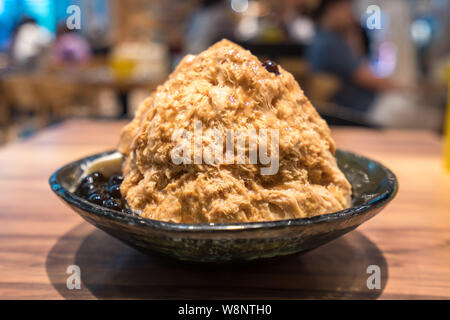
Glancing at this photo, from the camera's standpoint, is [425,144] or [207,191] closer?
[207,191]

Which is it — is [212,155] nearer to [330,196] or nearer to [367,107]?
[330,196]

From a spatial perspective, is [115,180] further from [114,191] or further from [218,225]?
[218,225]

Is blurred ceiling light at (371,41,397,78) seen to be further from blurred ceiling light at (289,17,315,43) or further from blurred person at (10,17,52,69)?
blurred person at (10,17,52,69)

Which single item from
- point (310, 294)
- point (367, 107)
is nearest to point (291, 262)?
point (310, 294)

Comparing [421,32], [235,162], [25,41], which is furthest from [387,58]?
[235,162]

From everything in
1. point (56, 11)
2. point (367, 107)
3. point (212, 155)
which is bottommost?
point (367, 107)

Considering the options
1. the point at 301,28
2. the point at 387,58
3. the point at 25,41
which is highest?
the point at 301,28

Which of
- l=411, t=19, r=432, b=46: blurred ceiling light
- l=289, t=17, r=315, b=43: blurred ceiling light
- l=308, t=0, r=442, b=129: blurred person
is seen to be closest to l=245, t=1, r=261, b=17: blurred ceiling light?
l=289, t=17, r=315, b=43: blurred ceiling light

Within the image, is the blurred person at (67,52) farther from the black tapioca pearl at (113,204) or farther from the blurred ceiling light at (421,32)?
the black tapioca pearl at (113,204)
